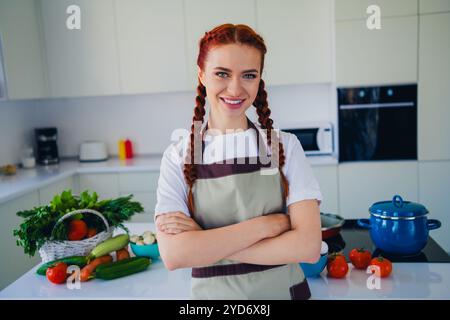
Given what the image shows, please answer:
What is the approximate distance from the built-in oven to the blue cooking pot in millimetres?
1652

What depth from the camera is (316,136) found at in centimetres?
326

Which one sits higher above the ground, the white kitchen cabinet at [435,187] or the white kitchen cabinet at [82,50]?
the white kitchen cabinet at [82,50]

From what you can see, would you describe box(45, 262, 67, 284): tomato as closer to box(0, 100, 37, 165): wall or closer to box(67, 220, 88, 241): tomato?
box(67, 220, 88, 241): tomato

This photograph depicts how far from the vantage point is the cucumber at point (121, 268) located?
138 cm

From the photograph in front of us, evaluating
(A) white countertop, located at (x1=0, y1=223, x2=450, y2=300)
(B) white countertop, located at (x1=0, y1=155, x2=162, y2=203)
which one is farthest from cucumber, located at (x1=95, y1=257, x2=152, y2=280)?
(B) white countertop, located at (x1=0, y1=155, x2=162, y2=203)

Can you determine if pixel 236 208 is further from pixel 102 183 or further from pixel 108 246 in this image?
pixel 102 183

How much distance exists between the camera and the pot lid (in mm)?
1379

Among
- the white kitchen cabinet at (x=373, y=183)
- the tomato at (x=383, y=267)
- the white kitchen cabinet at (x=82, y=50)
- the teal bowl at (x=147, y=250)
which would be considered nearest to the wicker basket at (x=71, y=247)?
the teal bowl at (x=147, y=250)

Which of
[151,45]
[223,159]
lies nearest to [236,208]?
[223,159]

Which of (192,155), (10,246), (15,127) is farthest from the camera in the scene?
(15,127)

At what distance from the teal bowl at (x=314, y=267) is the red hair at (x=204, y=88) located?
285mm

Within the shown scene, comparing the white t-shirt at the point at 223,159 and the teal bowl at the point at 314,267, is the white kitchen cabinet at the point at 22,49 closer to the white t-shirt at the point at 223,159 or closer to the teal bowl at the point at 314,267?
the white t-shirt at the point at 223,159

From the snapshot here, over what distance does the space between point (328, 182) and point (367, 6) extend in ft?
3.82
